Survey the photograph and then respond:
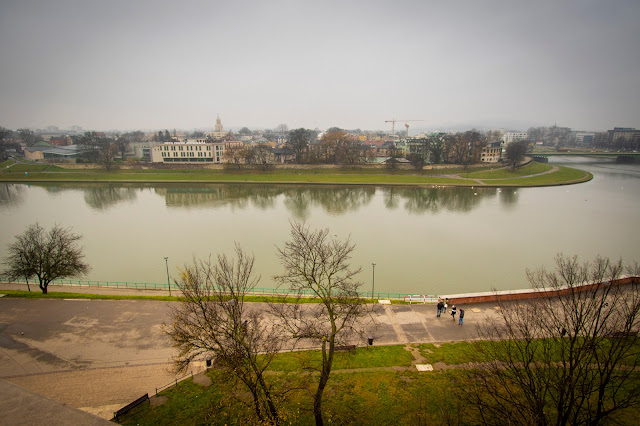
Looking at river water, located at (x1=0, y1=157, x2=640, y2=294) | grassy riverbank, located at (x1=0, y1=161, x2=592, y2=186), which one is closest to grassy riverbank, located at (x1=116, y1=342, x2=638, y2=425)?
river water, located at (x1=0, y1=157, x2=640, y2=294)

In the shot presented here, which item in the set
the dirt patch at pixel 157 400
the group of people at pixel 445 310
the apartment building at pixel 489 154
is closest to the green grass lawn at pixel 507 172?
the apartment building at pixel 489 154

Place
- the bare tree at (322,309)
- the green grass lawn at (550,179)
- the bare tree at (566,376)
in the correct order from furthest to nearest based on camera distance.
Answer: the green grass lawn at (550,179) → the bare tree at (322,309) → the bare tree at (566,376)

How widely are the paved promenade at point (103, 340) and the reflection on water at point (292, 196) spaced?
24.8m

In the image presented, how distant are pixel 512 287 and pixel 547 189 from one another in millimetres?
50196

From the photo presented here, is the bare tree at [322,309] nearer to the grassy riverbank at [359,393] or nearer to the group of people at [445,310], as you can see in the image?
the grassy riverbank at [359,393]

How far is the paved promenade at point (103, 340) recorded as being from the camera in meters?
12.7

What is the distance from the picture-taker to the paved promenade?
1267 cm

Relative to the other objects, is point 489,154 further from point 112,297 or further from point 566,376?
point 112,297

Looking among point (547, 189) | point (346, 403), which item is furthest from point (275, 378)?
point (547, 189)

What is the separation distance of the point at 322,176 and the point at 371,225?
116ft

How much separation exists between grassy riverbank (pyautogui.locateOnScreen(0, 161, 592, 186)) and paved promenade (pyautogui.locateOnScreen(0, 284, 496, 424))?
166 feet

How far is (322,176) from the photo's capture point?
71062 millimetres

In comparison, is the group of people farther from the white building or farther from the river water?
the white building

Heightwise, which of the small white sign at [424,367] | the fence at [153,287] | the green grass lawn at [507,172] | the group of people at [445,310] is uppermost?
the green grass lawn at [507,172]
